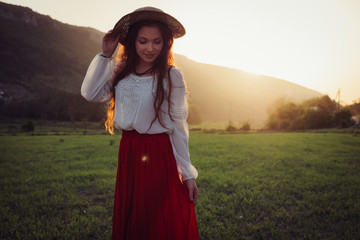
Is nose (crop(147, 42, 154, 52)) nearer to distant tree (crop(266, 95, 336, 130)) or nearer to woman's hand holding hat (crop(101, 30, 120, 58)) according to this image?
woman's hand holding hat (crop(101, 30, 120, 58))

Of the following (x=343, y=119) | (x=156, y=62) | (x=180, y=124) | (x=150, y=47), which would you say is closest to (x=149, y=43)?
(x=150, y=47)

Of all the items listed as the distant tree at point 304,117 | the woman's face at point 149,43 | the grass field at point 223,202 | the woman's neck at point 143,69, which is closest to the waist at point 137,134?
the woman's neck at point 143,69

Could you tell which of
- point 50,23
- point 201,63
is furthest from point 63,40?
point 201,63

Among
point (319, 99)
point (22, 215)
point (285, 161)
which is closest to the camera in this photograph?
point (22, 215)

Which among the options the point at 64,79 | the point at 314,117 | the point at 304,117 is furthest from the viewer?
the point at 64,79

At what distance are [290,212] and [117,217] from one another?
3.58m

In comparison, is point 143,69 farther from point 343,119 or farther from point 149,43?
point 343,119

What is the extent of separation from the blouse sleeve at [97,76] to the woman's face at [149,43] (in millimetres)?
293

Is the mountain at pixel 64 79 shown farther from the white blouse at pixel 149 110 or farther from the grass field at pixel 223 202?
the white blouse at pixel 149 110

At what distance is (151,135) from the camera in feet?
5.16

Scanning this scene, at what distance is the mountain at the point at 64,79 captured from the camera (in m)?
49.9

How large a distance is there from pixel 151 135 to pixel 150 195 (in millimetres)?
456

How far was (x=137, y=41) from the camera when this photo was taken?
5.31 ft

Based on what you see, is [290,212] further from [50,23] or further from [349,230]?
[50,23]
